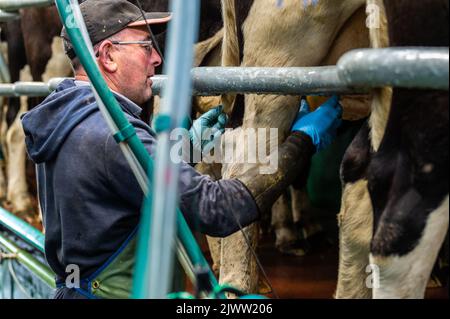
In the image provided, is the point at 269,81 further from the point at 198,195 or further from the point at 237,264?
the point at 237,264

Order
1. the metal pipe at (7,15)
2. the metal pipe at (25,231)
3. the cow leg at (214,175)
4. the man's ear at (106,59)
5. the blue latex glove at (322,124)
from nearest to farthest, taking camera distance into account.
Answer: the man's ear at (106,59) < the blue latex glove at (322,124) < the metal pipe at (25,231) < the cow leg at (214,175) < the metal pipe at (7,15)

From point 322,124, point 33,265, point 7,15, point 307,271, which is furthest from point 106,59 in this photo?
point 307,271

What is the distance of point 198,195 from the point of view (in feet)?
7.19

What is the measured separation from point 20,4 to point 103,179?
2.01 meters

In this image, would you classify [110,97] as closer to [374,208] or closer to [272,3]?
[374,208]

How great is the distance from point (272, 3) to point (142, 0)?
164cm

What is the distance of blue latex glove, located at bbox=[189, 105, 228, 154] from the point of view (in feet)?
9.11

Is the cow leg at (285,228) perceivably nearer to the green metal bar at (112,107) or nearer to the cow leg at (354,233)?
the cow leg at (354,233)

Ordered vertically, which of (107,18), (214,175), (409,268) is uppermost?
(214,175)

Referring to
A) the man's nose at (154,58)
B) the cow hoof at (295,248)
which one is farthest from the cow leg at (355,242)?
the cow hoof at (295,248)

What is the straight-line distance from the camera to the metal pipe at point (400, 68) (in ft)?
5.74

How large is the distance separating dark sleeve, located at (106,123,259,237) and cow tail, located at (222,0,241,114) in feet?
3.30
